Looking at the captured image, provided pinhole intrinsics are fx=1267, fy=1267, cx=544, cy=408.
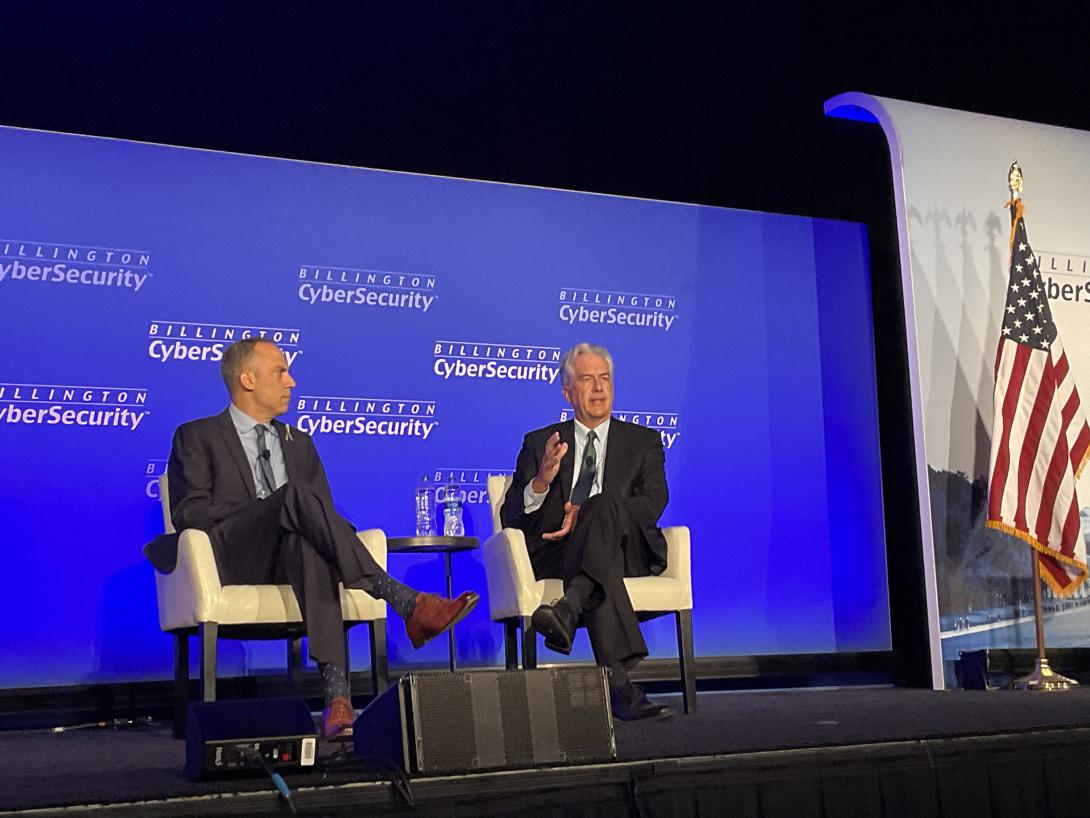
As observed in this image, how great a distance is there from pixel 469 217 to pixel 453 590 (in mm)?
1531

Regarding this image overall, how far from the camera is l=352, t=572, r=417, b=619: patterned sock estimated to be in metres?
3.31

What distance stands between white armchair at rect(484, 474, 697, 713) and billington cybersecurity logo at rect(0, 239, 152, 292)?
1.73 metres

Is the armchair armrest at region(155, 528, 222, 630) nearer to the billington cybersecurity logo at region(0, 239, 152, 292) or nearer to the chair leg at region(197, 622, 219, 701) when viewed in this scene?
the chair leg at region(197, 622, 219, 701)

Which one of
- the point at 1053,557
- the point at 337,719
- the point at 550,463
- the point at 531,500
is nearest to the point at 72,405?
the point at 531,500

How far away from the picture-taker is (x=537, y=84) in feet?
17.9

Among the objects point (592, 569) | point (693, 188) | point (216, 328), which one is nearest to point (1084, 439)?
point (693, 188)

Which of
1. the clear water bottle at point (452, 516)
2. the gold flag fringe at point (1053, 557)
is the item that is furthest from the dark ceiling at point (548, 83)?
the gold flag fringe at point (1053, 557)

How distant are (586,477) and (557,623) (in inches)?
35.0

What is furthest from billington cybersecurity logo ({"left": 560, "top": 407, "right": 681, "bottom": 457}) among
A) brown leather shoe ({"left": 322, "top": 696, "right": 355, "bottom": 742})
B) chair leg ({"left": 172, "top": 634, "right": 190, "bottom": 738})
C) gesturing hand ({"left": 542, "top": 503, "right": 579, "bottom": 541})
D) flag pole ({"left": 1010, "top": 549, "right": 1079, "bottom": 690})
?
brown leather shoe ({"left": 322, "top": 696, "right": 355, "bottom": 742})

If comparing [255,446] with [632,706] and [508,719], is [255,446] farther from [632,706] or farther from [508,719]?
[508,719]

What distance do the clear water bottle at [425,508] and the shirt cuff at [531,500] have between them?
2.30 feet

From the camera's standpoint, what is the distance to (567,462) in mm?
4285

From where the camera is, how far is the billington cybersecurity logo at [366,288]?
4977mm

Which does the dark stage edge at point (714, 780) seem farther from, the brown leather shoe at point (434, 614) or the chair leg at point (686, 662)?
the chair leg at point (686, 662)
